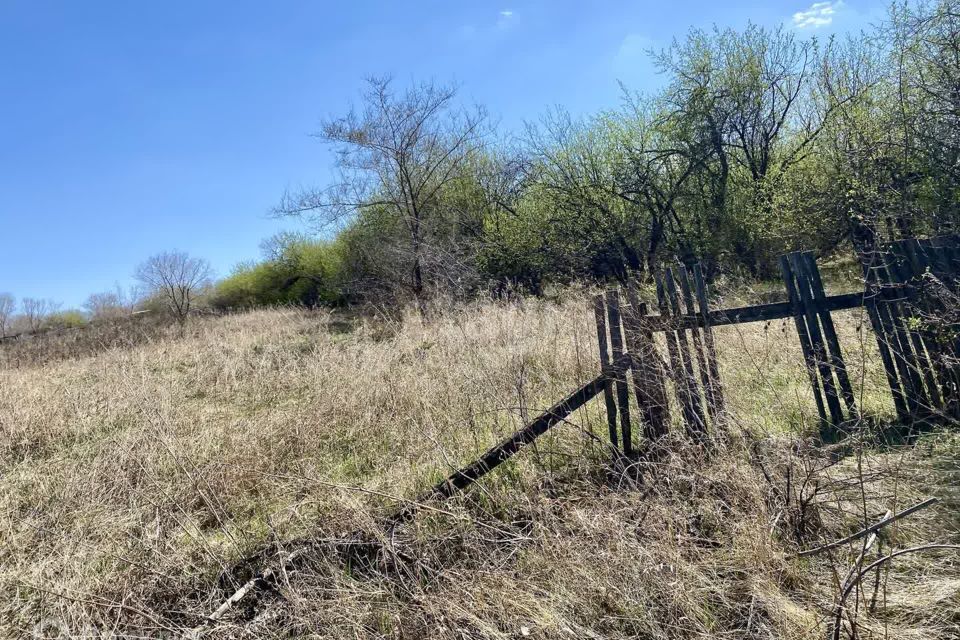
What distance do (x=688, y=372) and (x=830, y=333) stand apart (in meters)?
1.09

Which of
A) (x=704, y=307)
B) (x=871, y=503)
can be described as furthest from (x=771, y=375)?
(x=871, y=503)

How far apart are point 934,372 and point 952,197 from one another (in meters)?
7.76

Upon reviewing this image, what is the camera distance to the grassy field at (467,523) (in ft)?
6.68

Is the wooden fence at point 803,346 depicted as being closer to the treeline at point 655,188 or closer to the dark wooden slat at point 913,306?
the dark wooden slat at point 913,306

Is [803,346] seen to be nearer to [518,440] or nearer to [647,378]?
[647,378]

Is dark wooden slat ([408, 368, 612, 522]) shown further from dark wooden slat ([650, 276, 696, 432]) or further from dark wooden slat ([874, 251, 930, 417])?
dark wooden slat ([874, 251, 930, 417])

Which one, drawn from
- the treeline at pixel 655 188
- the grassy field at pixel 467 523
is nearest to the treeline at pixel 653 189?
the treeline at pixel 655 188

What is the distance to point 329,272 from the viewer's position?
916 inches

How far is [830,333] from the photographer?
335 centimetres

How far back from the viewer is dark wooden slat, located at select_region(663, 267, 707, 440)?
3220 mm

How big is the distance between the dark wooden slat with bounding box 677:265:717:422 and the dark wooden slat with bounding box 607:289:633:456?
0.56 m

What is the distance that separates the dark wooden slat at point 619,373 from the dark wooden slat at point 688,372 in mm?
430

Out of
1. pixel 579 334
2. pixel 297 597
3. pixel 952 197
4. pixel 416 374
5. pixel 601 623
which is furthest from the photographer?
pixel 952 197

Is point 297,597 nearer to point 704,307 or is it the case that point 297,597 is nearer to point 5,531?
point 5,531
